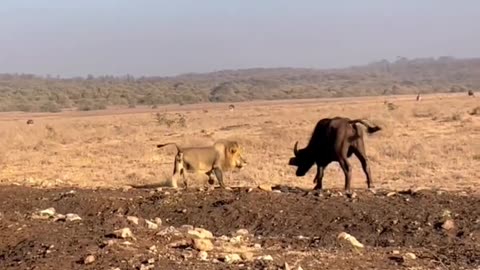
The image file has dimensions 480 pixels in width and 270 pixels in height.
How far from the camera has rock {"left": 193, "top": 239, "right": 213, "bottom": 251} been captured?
9.88 metres

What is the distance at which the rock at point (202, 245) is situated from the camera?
9880mm

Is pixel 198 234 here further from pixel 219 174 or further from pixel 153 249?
pixel 219 174

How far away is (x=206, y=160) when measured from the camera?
18.5 m

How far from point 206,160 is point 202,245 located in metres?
8.67

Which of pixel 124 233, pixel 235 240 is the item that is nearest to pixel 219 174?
pixel 235 240

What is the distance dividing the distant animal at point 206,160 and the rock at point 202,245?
26.3 feet

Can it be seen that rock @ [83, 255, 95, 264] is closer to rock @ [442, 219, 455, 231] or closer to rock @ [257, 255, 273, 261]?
rock @ [257, 255, 273, 261]

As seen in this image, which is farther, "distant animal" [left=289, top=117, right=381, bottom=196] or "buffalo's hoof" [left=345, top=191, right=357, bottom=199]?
"distant animal" [left=289, top=117, right=381, bottom=196]

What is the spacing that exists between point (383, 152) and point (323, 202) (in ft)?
42.0

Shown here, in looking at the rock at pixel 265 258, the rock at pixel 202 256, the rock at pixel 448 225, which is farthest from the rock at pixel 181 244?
the rock at pixel 448 225

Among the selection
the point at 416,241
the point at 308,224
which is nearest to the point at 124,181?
the point at 308,224

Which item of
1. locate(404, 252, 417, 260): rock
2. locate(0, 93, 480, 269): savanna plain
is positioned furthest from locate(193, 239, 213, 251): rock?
→ locate(404, 252, 417, 260): rock

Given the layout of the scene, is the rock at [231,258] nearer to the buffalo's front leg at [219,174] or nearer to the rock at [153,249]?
the rock at [153,249]

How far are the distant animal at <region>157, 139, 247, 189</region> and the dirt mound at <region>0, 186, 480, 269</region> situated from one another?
6.16 feet
